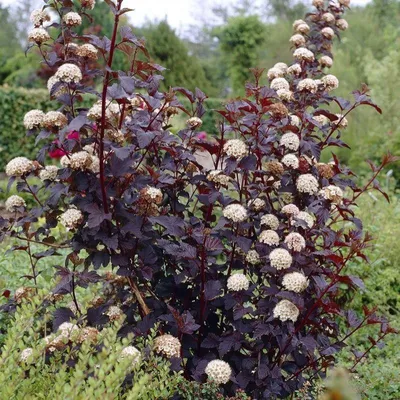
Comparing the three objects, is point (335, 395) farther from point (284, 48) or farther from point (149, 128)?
point (284, 48)

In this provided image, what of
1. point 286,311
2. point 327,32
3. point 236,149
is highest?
point 327,32

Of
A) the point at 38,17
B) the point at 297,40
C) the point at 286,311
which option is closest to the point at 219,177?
the point at 286,311

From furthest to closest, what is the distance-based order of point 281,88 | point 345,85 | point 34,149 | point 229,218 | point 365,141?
1. point 345,85
2. point 34,149
3. point 365,141
4. point 281,88
5. point 229,218

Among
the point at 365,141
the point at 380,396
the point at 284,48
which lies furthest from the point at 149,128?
the point at 284,48

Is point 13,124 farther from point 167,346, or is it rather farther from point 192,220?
point 167,346

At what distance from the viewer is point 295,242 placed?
6.09 feet

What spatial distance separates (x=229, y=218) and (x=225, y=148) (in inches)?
9.7

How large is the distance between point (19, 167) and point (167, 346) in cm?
82

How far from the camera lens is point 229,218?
1.91 meters

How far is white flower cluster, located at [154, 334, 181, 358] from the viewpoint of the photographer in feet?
5.72

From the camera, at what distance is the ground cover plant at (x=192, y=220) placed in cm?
189

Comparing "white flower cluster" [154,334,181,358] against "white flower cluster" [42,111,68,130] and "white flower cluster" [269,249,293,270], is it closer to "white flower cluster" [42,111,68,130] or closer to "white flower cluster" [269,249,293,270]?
"white flower cluster" [269,249,293,270]

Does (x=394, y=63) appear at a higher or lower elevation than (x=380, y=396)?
higher

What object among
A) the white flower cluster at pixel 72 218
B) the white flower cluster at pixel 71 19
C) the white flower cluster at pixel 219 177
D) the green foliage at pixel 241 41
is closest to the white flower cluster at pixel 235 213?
the white flower cluster at pixel 219 177
